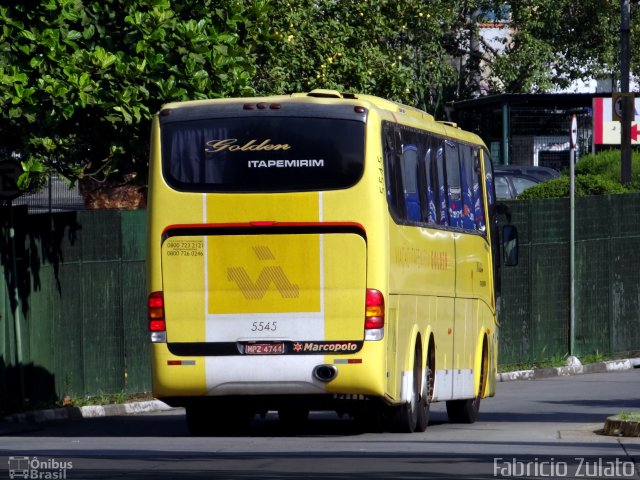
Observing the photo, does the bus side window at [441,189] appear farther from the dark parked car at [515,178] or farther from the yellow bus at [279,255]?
the dark parked car at [515,178]

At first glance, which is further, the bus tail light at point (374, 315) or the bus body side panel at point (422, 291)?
the bus body side panel at point (422, 291)

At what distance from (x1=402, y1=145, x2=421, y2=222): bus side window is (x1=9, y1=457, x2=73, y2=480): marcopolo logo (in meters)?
4.96

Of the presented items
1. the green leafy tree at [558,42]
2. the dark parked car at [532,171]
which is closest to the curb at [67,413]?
the dark parked car at [532,171]

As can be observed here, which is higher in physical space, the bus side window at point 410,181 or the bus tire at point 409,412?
the bus side window at point 410,181

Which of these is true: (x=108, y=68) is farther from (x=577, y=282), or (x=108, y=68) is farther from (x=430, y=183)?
(x=577, y=282)

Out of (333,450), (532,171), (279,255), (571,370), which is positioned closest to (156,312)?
(279,255)

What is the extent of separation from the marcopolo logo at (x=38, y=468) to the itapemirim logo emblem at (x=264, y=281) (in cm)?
304

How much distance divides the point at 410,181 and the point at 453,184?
182 centimetres

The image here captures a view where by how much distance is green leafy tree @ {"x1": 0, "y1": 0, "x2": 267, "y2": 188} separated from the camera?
1698cm

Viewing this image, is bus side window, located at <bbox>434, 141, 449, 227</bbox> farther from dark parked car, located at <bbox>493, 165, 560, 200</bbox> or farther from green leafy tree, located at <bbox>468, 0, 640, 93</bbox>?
green leafy tree, located at <bbox>468, 0, 640, 93</bbox>

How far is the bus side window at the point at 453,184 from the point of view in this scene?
56.9 feet

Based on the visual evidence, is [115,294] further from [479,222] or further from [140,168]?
[479,222]

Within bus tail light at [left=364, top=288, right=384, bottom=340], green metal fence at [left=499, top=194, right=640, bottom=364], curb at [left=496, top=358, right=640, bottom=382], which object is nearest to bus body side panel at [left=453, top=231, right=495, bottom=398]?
bus tail light at [left=364, top=288, right=384, bottom=340]

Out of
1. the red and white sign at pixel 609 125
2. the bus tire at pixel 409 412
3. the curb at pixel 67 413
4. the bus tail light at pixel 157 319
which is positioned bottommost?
the curb at pixel 67 413
